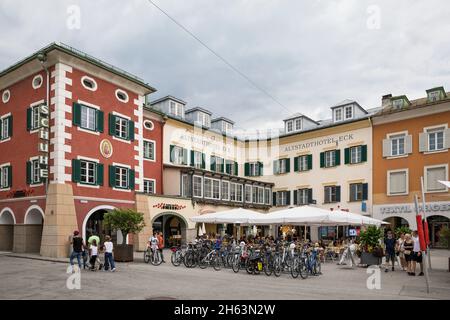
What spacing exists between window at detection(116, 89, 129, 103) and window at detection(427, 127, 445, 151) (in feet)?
67.4

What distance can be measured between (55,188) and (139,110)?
825 centimetres

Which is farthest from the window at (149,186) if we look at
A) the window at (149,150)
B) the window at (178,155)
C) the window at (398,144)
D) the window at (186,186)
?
the window at (398,144)

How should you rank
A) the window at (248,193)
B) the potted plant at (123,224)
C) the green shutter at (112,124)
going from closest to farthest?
the potted plant at (123,224)
the green shutter at (112,124)
the window at (248,193)

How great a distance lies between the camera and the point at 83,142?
2359cm

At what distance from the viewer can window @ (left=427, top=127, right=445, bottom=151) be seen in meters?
29.0

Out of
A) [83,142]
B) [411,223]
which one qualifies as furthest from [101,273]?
[411,223]

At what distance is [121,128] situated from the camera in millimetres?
26344

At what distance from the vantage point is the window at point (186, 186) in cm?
3023

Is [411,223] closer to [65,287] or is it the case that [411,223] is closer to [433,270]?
[433,270]

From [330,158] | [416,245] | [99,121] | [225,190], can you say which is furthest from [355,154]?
[99,121]

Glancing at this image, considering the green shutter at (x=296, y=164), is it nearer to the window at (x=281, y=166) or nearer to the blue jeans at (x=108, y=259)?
the window at (x=281, y=166)

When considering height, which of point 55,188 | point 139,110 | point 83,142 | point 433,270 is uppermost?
point 139,110

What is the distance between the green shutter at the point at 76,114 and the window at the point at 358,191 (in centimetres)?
2097

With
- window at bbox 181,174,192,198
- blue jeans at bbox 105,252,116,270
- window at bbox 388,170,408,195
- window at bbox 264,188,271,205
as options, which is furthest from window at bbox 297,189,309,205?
blue jeans at bbox 105,252,116,270
